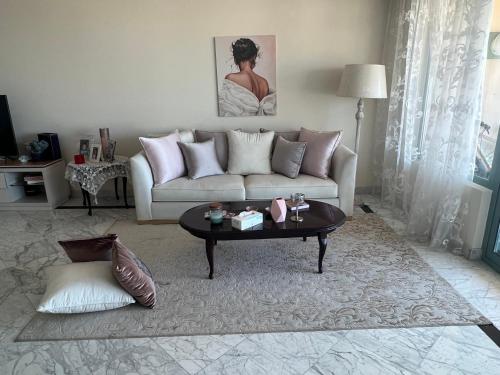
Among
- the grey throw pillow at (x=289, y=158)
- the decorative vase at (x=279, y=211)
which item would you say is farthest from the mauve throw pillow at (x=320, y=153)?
the decorative vase at (x=279, y=211)

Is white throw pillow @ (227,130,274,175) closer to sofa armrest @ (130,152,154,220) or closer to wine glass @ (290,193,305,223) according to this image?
sofa armrest @ (130,152,154,220)

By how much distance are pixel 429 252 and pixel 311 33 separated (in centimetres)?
265

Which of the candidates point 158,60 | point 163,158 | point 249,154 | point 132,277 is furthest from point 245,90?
point 132,277

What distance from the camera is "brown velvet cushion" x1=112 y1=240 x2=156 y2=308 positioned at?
203cm

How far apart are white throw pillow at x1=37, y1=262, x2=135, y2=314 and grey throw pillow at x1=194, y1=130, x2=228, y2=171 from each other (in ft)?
6.24

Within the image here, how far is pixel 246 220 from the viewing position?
2.37 meters

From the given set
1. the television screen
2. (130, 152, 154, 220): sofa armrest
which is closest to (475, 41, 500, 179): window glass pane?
(130, 152, 154, 220): sofa armrest

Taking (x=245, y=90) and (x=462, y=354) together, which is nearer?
(x=462, y=354)

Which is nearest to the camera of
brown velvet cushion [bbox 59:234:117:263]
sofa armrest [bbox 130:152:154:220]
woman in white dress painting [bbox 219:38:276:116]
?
brown velvet cushion [bbox 59:234:117:263]

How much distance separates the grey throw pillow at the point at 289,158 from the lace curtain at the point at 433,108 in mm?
1054

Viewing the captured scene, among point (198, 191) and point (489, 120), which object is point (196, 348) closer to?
point (198, 191)

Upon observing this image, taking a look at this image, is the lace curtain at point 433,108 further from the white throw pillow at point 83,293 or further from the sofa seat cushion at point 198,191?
the white throw pillow at point 83,293

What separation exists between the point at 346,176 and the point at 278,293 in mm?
1501

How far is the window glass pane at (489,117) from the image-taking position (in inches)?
95.0
